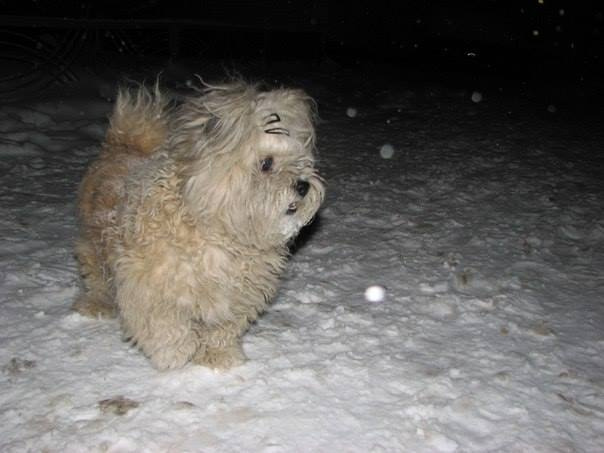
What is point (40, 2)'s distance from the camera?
1331 centimetres

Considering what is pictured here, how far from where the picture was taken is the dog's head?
300 centimetres

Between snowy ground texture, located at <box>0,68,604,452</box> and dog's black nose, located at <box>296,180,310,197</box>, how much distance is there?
1.40 m

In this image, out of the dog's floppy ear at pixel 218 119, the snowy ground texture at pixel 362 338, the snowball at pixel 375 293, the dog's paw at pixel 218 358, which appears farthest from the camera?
the snowball at pixel 375 293

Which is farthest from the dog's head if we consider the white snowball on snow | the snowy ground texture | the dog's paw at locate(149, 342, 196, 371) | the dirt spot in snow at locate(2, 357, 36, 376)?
the white snowball on snow

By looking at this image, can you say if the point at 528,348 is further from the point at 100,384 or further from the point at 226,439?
the point at 100,384

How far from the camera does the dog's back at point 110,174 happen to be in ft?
12.4

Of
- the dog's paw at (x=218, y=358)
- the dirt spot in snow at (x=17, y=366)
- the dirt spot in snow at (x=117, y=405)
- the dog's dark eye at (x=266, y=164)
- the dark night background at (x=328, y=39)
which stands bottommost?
the dirt spot in snow at (x=117, y=405)

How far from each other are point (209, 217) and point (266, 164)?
1.47ft

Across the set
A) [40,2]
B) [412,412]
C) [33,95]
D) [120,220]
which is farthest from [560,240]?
[40,2]

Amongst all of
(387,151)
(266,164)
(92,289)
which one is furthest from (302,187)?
(387,151)

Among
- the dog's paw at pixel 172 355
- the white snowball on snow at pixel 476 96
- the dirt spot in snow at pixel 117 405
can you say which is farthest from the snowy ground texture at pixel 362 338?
the white snowball on snow at pixel 476 96

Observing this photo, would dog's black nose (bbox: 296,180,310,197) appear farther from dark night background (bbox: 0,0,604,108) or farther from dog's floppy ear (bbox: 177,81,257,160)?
dark night background (bbox: 0,0,604,108)

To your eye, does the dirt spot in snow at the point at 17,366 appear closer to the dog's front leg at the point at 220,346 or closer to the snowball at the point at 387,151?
the dog's front leg at the point at 220,346

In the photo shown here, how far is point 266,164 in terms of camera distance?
3.10m
